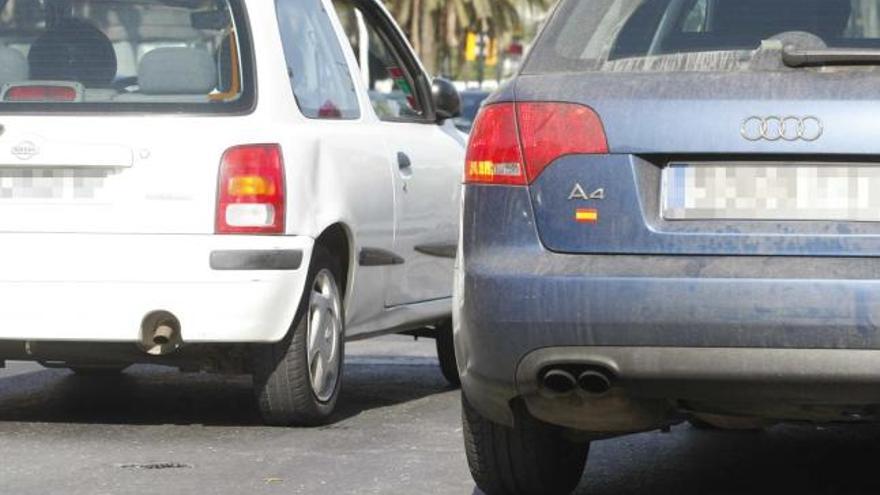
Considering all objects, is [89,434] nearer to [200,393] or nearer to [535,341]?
[200,393]

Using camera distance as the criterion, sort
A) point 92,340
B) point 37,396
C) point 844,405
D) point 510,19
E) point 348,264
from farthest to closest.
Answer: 1. point 510,19
2. point 37,396
3. point 348,264
4. point 92,340
5. point 844,405

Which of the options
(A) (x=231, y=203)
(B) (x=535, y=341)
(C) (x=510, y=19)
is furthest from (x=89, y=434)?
(C) (x=510, y=19)

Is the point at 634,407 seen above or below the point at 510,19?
below

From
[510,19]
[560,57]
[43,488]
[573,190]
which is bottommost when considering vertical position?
[43,488]

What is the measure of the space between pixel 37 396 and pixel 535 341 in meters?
4.10

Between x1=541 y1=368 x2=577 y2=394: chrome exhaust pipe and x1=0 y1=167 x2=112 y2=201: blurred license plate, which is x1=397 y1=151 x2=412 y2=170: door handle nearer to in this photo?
x1=0 y1=167 x2=112 y2=201: blurred license plate

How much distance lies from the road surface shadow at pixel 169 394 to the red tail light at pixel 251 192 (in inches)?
37.4

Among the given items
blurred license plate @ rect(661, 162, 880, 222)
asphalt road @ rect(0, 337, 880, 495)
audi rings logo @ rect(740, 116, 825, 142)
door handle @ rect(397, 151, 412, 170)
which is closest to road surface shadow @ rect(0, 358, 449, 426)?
asphalt road @ rect(0, 337, 880, 495)

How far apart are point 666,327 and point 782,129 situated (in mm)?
528

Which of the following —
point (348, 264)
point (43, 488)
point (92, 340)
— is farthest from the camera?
point (348, 264)

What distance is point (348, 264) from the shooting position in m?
8.07

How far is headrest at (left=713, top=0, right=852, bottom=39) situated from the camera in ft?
17.7

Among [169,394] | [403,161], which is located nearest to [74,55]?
[403,161]

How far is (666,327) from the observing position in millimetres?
4977
